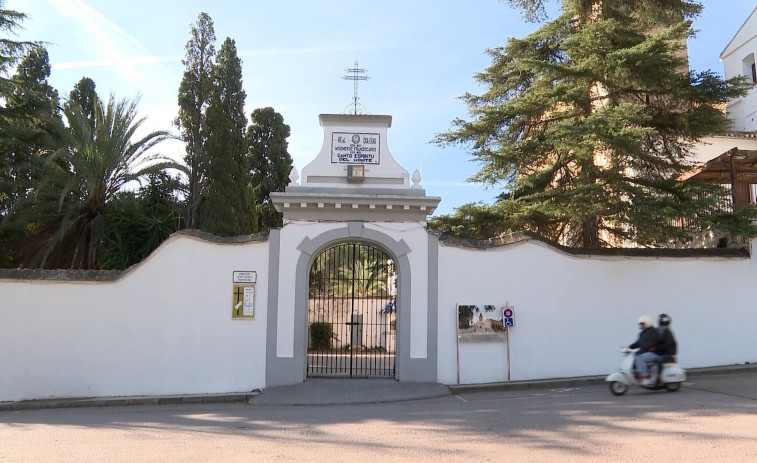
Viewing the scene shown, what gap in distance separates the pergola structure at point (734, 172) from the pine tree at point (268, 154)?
19781 mm

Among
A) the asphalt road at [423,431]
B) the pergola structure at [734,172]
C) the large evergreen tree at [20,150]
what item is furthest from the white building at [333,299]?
the large evergreen tree at [20,150]

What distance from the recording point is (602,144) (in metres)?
13.4

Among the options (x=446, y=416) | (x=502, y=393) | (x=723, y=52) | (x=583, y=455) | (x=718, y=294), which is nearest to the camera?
(x=583, y=455)

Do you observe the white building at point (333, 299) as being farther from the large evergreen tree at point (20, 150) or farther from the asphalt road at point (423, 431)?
the large evergreen tree at point (20, 150)

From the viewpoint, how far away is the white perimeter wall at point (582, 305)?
520 inches

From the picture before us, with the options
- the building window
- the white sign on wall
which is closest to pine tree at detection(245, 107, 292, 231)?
the white sign on wall

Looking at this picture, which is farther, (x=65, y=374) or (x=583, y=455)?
(x=65, y=374)

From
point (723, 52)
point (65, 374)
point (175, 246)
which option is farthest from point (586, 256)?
point (723, 52)

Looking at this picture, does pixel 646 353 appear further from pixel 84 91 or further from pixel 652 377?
pixel 84 91

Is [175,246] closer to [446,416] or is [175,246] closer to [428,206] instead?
[428,206]

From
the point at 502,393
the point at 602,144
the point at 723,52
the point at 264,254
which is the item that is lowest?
the point at 502,393

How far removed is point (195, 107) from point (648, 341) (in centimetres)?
1673

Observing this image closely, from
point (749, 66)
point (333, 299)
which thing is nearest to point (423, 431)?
point (333, 299)

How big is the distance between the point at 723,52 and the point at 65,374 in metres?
32.3
